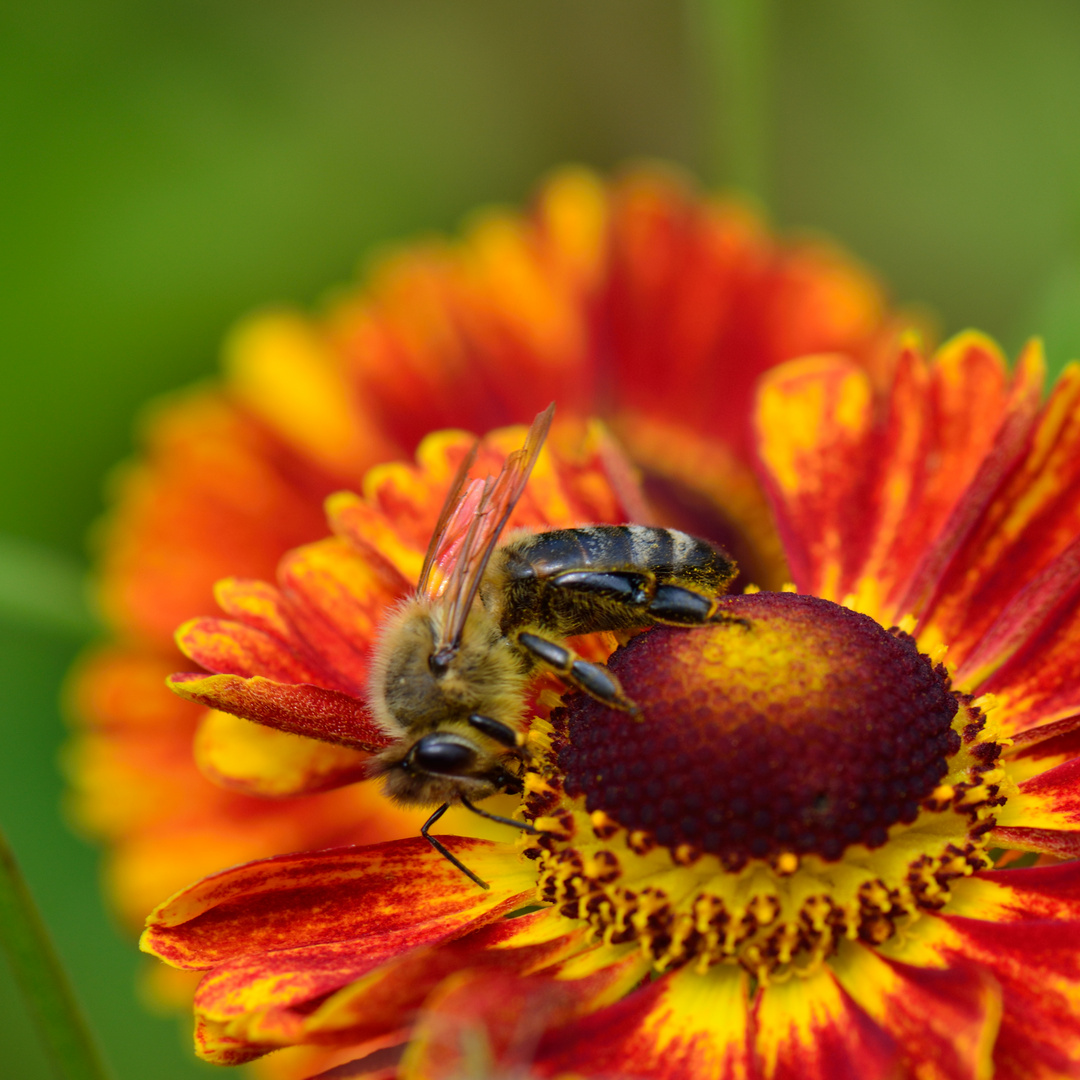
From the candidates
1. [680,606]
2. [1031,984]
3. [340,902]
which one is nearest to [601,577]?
[680,606]

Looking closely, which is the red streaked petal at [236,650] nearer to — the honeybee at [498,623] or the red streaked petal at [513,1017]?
the honeybee at [498,623]

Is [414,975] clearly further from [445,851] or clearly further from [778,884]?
[778,884]

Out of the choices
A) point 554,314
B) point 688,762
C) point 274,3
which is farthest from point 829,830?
point 274,3

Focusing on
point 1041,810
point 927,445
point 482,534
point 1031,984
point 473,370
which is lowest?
point 1031,984

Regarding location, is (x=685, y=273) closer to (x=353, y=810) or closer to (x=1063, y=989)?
(x=353, y=810)

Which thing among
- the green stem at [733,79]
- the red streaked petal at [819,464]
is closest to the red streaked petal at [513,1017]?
the red streaked petal at [819,464]

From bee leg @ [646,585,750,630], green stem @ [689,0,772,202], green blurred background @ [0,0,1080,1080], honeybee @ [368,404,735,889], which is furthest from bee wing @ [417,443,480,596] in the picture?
green blurred background @ [0,0,1080,1080]
